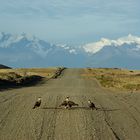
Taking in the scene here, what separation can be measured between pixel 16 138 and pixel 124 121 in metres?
7.67

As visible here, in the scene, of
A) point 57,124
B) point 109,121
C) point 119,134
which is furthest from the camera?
point 109,121

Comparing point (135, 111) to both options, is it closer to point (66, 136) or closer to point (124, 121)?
point (124, 121)

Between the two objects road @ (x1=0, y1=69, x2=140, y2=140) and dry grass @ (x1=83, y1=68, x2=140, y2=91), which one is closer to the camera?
road @ (x1=0, y1=69, x2=140, y2=140)

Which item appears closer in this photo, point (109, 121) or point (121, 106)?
point (109, 121)

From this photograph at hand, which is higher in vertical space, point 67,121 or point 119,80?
point 67,121

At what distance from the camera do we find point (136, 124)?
25.2 meters

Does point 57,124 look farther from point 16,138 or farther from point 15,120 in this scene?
point 16,138

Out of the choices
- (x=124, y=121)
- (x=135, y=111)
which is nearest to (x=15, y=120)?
(x=124, y=121)

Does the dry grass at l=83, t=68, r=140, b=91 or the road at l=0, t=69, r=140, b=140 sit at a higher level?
the road at l=0, t=69, r=140, b=140

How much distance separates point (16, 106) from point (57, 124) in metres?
7.89

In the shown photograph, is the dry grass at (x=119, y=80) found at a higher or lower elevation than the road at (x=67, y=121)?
lower

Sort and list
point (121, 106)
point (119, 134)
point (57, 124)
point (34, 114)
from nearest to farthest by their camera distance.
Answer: point (119, 134) → point (57, 124) → point (34, 114) → point (121, 106)

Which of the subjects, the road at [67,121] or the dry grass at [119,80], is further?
the dry grass at [119,80]

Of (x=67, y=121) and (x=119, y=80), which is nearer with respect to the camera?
(x=67, y=121)
